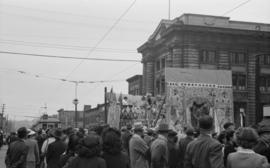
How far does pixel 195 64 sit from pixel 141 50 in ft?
53.1

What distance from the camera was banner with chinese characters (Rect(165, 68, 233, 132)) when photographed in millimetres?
14805

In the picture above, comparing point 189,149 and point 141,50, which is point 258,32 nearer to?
point 141,50

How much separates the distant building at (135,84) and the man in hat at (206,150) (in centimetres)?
6724

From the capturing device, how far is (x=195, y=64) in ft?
165

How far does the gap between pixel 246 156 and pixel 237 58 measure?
4956cm

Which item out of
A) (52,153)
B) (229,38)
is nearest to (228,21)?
(229,38)

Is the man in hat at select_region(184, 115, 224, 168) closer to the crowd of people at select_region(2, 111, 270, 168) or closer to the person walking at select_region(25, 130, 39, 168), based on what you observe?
the crowd of people at select_region(2, 111, 270, 168)

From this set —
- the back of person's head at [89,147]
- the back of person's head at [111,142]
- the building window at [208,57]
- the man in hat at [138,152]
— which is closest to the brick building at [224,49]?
the building window at [208,57]

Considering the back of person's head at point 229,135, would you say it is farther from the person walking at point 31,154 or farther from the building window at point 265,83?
the building window at point 265,83

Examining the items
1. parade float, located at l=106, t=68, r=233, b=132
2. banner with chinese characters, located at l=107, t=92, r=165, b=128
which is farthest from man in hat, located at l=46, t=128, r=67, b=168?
banner with chinese characters, located at l=107, t=92, r=165, b=128

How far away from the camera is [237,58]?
5319 centimetres

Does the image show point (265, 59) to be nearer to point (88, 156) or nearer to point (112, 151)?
point (112, 151)

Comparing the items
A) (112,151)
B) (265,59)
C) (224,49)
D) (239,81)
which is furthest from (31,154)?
(265,59)

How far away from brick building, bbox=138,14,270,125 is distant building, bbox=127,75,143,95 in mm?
18442
